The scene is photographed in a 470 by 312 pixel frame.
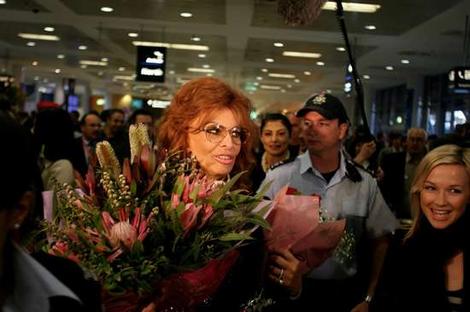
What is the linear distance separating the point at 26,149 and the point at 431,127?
18.5m

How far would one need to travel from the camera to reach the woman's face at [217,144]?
197 centimetres

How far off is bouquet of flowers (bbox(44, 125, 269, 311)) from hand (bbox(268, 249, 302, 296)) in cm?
30

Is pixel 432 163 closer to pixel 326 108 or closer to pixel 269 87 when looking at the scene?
pixel 326 108

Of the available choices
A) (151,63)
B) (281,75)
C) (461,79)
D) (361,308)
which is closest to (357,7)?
(461,79)

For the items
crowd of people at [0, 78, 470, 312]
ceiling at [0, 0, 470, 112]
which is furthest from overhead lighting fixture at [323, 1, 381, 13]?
crowd of people at [0, 78, 470, 312]

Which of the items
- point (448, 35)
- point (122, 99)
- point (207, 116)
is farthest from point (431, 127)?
point (122, 99)

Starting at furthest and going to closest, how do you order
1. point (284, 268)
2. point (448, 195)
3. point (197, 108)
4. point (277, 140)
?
point (277, 140) → point (448, 195) → point (197, 108) → point (284, 268)

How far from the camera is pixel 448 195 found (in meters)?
2.34

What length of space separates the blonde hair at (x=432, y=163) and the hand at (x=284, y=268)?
28.5 inches

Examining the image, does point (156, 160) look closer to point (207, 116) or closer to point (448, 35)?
point (207, 116)

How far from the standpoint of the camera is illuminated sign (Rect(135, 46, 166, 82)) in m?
13.6

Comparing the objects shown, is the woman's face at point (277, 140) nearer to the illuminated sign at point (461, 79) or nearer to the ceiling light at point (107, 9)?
the illuminated sign at point (461, 79)

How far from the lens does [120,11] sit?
36.1 ft

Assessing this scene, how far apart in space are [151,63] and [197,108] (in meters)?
12.0
